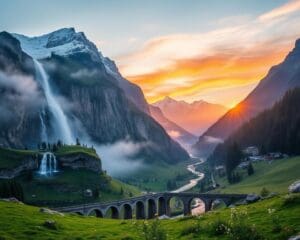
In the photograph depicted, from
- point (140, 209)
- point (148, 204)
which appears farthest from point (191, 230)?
point (148, 204)

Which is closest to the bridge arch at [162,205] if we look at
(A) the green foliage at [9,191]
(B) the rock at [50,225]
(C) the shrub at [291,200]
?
(A) the green foliage at [9,191]

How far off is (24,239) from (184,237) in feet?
55.9

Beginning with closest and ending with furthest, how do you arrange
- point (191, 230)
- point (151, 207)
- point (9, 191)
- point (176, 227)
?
point (191, 230), point (176, 227), point (9, 191), point (151, 207)

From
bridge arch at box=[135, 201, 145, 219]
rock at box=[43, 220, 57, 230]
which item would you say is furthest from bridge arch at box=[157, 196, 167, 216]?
rock at box=[43, 220, 57, 230]

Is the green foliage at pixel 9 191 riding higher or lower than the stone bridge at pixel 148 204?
higher

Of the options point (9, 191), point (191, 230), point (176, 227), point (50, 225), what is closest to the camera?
point (191, 230)

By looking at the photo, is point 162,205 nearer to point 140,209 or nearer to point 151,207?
point 151,207

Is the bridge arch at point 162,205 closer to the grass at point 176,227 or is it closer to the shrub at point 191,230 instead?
the grass at point 176,227

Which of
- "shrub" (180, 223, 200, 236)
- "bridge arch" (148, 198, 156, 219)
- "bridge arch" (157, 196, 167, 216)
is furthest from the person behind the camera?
"bridge arch" (157, 196, 167, 216)

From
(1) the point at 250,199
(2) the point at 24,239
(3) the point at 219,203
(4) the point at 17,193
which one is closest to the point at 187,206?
(3) the point at 219,203

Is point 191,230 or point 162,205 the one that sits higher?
point 191,230

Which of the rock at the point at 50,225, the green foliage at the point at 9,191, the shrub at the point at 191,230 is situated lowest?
the shrub at the point at 191,230

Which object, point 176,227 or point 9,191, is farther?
point 9,191

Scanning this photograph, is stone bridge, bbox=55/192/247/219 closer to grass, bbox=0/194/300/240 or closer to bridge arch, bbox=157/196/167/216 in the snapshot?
bridge arch, bbox=157/196/167/216
